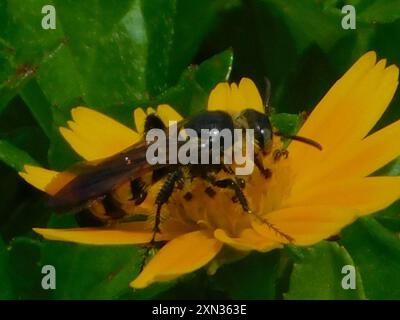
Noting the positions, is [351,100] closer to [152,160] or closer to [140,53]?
[152,160]

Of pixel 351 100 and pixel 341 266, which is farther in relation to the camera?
pixel 351 100

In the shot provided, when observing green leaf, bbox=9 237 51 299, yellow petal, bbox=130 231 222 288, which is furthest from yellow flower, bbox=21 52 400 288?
green leaf, bbox=9 237 51 299

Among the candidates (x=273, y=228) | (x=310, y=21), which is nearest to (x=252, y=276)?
(x=273, y=228)

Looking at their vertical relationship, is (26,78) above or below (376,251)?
above

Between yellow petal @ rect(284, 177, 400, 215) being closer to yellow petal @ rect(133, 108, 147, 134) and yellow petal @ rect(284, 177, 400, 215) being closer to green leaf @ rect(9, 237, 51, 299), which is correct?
yellow petal @ rect(133, 108, 147, 134)

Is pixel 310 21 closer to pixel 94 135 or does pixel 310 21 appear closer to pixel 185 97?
pixel 185 97
